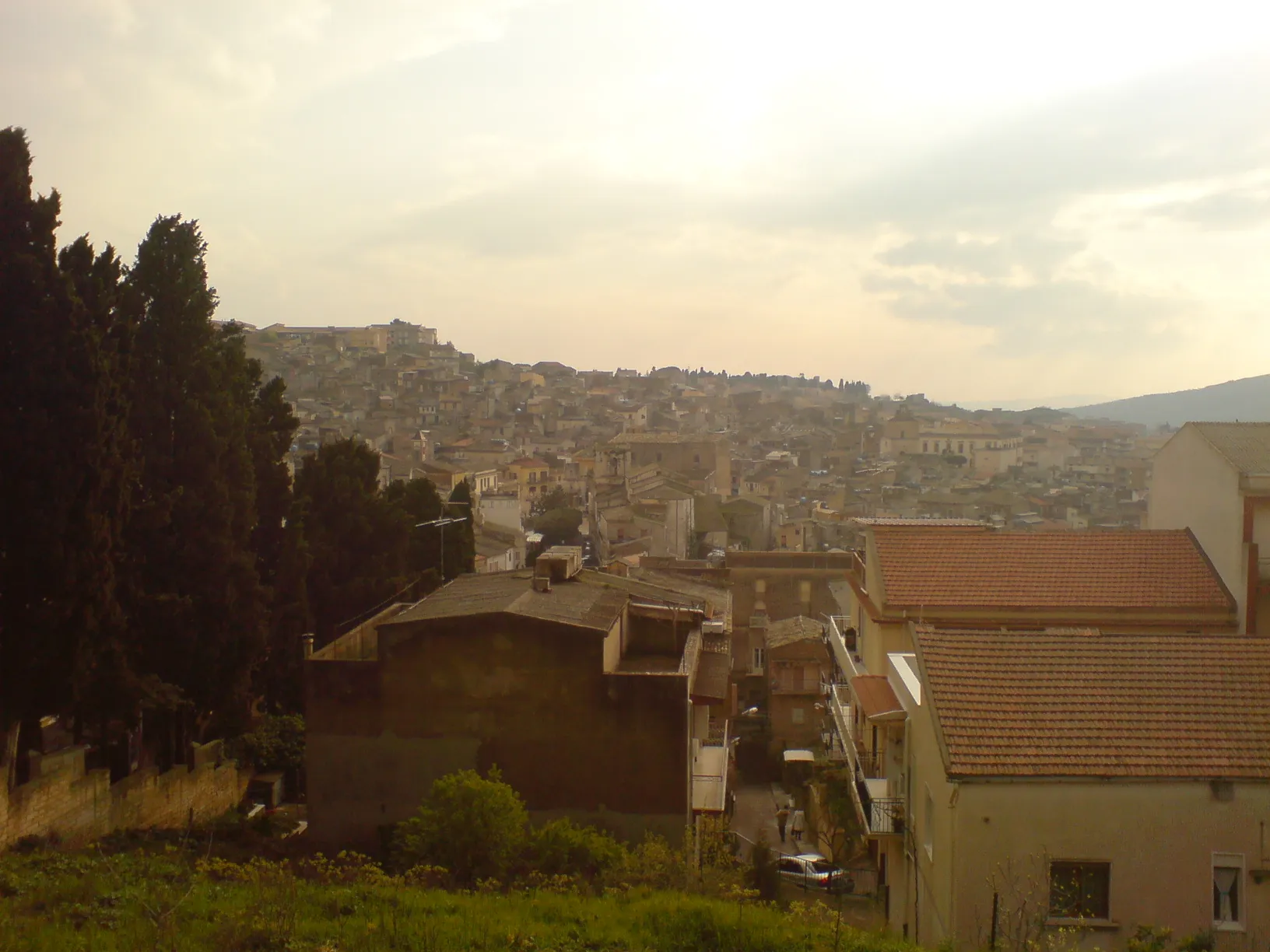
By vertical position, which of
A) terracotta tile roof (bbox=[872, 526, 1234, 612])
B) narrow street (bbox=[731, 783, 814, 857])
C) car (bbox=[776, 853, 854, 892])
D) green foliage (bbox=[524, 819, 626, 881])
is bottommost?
narrow street (bbox=[731, 783, 814, 857])

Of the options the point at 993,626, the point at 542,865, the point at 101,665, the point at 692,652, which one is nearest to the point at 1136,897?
the point at 542,865

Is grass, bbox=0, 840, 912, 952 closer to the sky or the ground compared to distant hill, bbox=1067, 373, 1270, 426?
closer to the ground

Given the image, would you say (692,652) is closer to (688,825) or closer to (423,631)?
(688,825)

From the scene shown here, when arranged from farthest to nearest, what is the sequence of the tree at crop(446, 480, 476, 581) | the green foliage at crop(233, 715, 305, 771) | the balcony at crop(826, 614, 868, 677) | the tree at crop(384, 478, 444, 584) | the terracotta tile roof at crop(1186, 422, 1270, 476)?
the tree at crop(446, 480, 476, 581) → the tree at crop(384, 478, 444, 584) → the green foliage at crop(233, 715, 305, 771) → the balcony at crop(826, 614, 868, 677) → the terracotta tile roof at crop(1186, 422, 1270, 476)

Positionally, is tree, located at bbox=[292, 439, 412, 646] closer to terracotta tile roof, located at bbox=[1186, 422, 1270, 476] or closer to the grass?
the grass

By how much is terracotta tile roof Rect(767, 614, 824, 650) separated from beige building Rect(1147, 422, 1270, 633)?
13.8 meters

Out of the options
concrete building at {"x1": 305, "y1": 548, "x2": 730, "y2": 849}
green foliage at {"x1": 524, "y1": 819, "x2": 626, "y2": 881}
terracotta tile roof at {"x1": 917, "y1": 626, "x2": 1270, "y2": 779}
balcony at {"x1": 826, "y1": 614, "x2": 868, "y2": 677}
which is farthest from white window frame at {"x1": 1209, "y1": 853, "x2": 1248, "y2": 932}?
balcony at {"x1": 826, "y1": 614, "x2": 868, "y2": 677}

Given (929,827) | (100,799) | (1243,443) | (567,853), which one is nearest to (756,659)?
(1243,443)

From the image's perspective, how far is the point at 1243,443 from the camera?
1950cm

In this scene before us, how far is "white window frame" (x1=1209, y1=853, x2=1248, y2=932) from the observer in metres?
10.7

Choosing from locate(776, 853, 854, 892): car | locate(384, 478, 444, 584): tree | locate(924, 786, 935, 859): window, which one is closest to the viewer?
locate(924, 786, 935, 859): window

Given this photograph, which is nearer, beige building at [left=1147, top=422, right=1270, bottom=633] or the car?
beige building at [left=1147, top=422, right=1270, bottom=633]

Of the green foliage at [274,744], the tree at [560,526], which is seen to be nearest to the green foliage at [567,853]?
the green foliage at [274,744]

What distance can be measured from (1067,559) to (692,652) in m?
6.25
